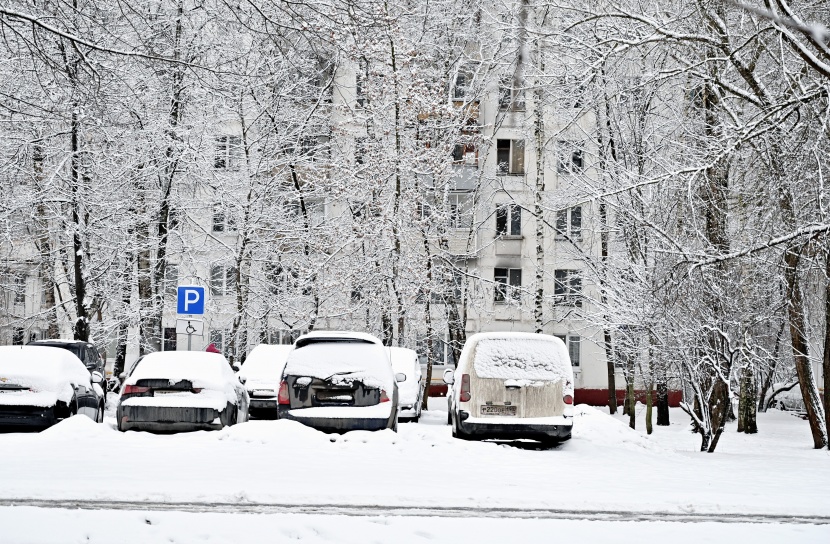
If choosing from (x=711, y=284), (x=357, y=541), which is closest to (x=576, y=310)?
(x=711, y=284)

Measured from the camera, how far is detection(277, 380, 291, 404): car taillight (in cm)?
1432

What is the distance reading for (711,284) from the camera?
659 inches

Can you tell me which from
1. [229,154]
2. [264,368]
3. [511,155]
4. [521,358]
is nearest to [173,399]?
[521,358]

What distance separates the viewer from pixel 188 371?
1547cm

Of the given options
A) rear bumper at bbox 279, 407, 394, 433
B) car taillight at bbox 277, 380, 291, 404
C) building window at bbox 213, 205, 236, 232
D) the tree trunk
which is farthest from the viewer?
building window at bbox 213, 205, 236, 232

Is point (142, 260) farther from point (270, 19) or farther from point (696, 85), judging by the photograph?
point (270, 19)

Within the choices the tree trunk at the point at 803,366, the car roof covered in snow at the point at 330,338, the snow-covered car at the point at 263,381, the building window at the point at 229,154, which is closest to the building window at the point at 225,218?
the building window at the point at 229,154

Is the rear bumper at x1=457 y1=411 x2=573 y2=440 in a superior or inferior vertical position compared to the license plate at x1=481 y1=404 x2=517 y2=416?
inferior

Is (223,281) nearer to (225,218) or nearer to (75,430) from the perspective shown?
(225,218)

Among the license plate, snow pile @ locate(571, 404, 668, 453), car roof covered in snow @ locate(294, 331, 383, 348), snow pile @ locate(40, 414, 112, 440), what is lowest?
snow pile @ locate(571, 404, 668, 453)

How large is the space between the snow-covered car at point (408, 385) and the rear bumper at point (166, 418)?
6369 mm

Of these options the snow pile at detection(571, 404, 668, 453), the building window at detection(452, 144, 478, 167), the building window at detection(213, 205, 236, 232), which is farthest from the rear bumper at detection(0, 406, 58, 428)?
the building window at detection(452, 144, 478, 167)

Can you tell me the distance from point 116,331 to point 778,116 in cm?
2625

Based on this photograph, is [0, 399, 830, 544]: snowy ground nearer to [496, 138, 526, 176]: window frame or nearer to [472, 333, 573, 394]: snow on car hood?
[472, 333, 573, 394]: snow on car hood
